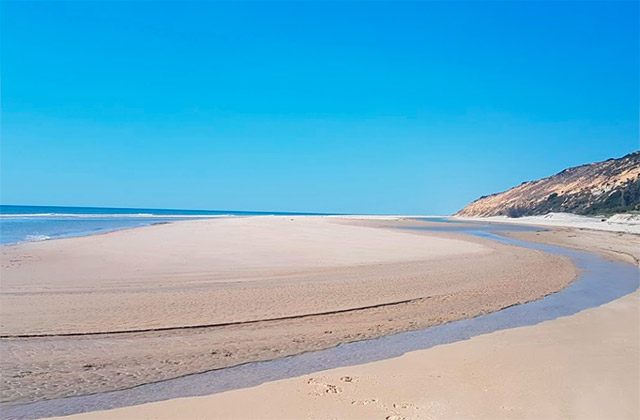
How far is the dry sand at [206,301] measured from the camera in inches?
280

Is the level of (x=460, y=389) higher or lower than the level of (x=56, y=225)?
lower

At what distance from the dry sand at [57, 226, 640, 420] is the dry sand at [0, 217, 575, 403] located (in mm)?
1316

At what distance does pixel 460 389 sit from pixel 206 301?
6.58m

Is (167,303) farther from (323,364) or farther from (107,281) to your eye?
(323,364)

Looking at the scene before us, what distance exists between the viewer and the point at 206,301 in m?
11.0

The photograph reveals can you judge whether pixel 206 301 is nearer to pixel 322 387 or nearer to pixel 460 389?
pixel 322 387

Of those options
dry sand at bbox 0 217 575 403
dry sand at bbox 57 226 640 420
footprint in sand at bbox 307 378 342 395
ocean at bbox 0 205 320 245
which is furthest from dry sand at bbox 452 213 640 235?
ocean at bbox 0 205 320 245

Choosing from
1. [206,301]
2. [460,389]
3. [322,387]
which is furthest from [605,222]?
[322,387]

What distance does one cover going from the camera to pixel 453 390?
595 centimetres

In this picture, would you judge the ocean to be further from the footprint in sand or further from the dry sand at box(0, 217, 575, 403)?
the footprint in sand

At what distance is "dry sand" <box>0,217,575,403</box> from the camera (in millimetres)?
7105

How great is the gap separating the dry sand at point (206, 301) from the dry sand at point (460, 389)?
51.8 inches

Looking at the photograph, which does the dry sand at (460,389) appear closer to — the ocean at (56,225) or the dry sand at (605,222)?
the ocean at (56,225)

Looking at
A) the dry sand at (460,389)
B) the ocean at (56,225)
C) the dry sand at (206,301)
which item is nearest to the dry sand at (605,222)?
the dry sand at (206,301)
